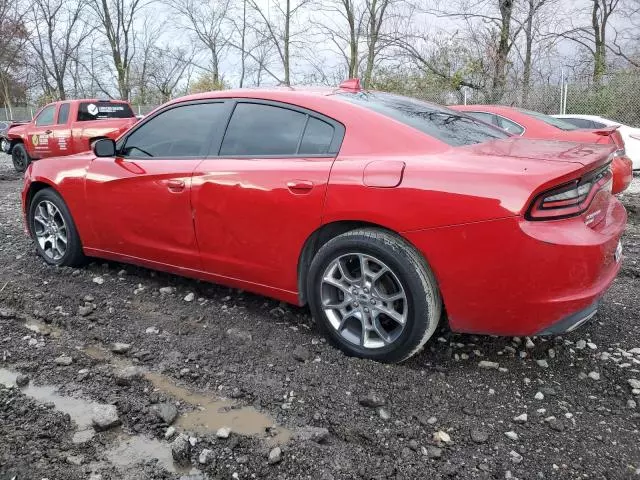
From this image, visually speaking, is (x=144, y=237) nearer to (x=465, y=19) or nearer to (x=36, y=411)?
(x=36, y=411)

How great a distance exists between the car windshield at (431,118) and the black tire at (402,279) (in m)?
0.65

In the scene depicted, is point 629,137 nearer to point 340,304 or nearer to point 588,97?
point 588,97

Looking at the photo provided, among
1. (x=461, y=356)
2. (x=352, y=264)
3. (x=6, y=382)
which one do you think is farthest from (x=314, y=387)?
(x=6, y=382)

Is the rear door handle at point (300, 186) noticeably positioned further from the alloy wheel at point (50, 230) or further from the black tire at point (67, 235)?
the alloy wheel at point (50, 230)

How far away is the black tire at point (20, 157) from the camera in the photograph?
12719mm

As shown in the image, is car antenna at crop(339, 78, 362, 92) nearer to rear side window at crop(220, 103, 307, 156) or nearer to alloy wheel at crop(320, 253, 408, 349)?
rear side window at crop(220, 103, 307, 156)

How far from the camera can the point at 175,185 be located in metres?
3.39

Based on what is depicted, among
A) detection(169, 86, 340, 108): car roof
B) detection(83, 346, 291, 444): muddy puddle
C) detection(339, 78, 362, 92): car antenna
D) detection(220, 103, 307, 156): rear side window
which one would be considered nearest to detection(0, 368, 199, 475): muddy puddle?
detection(83, 346, 291, 444): muddy puddle

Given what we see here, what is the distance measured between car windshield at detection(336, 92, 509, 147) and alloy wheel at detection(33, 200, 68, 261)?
2.64 metres

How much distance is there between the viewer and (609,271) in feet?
8.41

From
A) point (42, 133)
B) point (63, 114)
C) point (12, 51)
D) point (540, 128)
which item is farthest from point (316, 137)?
point (12, 51)

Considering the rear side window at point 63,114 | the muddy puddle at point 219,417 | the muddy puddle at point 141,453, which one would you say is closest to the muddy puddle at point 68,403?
the muddy puddle at point 141,453

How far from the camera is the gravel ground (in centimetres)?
204

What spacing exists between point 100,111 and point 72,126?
69cm
